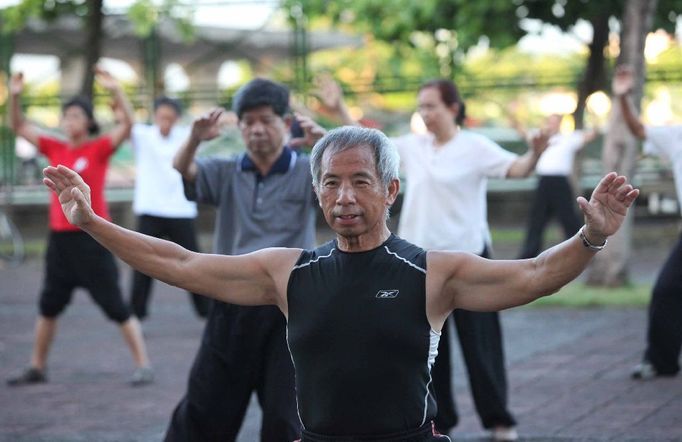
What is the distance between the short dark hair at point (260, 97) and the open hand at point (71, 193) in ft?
5.70

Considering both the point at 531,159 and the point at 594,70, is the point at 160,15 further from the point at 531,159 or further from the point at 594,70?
the point at 531,159

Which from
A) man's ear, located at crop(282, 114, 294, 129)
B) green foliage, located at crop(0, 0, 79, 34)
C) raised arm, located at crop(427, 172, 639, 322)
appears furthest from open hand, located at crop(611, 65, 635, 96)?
green foliage, located at crop(0, 0, 79, 34)

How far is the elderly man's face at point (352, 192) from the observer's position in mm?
3832

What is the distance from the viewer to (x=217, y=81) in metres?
21.6

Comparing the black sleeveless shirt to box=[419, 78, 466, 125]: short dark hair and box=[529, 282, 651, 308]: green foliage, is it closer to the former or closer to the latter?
box=[419, 78, 466, 125]: short dark hair

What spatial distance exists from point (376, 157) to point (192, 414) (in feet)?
6.13

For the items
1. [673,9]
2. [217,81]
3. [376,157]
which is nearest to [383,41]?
[673,9]

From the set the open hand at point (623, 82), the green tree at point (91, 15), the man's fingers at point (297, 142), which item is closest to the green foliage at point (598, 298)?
the open hand at point (623, 82)

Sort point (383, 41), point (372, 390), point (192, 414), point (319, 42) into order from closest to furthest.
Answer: point (372, 390)
point (192, 414)
point (383, 41)
point (319, 42)

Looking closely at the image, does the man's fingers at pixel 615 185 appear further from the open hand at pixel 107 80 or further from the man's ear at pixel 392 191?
the open hand at pixel 107 80

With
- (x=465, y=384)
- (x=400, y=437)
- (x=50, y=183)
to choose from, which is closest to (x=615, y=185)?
(x=400, y=437)

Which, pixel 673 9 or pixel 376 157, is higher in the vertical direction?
pixel 673 9

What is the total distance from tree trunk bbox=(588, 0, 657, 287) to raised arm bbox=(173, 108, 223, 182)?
766 centimetres

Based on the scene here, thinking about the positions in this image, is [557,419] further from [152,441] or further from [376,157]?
[376,157]
